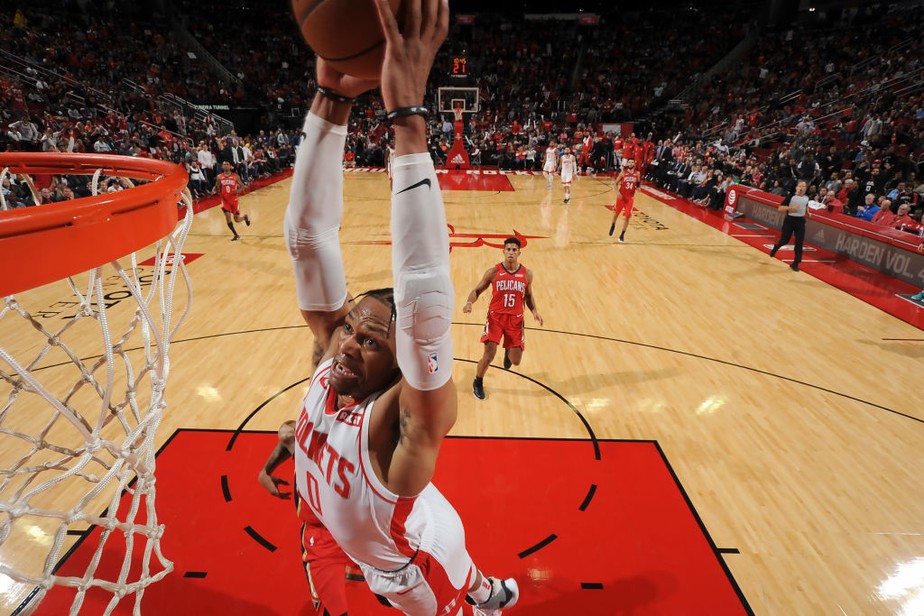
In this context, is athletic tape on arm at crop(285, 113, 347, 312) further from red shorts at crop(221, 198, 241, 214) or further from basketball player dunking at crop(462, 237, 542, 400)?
red shorts at crop(221, 198, 241, 214)

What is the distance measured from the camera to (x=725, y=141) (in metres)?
18.8

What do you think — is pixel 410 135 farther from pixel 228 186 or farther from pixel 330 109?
pixel 228 186

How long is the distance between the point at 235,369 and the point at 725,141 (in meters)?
18.9

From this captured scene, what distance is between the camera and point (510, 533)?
3484mm

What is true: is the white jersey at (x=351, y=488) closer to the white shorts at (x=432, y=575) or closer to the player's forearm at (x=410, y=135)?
the white shorts at (x=432, y=575)

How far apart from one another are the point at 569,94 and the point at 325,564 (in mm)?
29132

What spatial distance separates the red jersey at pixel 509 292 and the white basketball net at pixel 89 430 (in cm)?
255

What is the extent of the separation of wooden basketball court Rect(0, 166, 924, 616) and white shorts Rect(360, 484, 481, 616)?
104 cm

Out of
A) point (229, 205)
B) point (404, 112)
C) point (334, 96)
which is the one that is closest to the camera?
point (404, 112)

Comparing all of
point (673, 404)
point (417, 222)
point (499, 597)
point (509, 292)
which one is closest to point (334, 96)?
point (417, 222)

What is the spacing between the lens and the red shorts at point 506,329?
490cm

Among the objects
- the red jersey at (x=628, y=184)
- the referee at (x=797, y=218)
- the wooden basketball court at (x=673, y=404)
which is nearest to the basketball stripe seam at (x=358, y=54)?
the wooden basketball court at (x=673, y=404)

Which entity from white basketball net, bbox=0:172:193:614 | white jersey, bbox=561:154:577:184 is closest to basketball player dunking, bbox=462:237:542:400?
white basketball net, bbox=0:172:193:614

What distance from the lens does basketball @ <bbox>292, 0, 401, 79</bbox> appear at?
1.35 m
